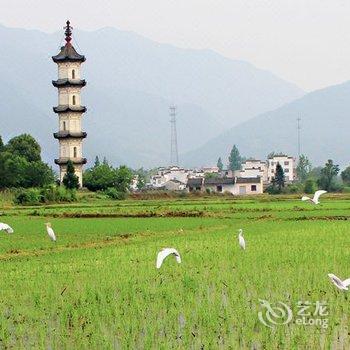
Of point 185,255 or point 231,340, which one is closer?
point 231,340

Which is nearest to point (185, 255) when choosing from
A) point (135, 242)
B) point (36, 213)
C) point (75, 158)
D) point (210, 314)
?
point (135, 242)

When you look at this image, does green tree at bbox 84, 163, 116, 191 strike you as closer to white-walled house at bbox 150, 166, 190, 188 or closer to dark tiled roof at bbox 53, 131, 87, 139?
dark tiled roof at bbox 53, 131, 87, 139

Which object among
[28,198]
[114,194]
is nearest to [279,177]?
[114,194]

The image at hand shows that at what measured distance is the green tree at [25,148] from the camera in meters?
72.2

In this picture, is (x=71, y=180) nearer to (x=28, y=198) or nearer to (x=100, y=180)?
(x=100, y=180)

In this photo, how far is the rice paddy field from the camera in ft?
28.7

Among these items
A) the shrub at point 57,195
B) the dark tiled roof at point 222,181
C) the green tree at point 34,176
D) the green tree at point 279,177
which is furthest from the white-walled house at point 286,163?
the shrub at point 57,195

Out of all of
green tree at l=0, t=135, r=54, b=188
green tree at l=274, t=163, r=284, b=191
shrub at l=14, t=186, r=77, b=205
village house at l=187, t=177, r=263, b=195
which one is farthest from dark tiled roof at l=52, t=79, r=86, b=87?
village house at l=187, t=177, r=263, b=195

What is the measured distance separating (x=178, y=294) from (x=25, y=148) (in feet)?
207

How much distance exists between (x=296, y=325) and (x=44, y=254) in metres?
9.80

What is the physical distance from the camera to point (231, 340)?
8.55 m

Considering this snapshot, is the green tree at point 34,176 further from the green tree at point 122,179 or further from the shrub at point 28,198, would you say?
the shrub at point 28,198

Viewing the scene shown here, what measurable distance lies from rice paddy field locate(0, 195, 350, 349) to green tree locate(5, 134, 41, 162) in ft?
170

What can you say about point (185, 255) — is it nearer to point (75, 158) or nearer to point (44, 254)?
point (44, 254)
